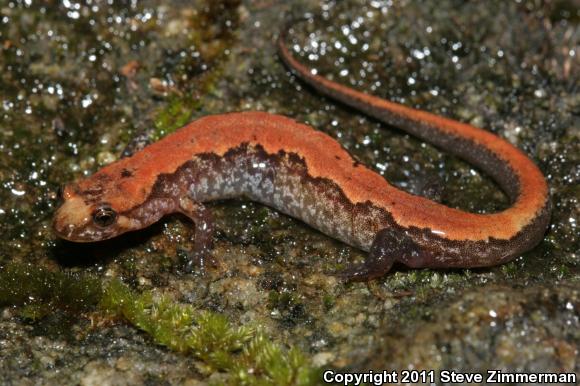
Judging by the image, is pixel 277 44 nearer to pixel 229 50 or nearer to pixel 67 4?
pixel 229 50

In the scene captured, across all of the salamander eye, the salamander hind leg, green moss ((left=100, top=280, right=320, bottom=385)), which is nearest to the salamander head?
the salamander eye

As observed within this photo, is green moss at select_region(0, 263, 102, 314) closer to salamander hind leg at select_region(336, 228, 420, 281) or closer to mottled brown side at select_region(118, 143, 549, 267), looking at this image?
mottled brown side at select_region(118, 143, 549, 267)

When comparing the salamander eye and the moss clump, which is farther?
the salamander eye

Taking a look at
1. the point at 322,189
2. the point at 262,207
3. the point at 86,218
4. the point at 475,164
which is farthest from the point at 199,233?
the point at 475,164

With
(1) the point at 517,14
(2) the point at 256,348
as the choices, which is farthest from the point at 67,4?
(1) the point at 517,14

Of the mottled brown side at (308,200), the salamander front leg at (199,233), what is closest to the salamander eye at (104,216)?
the mottled brown side at (308,200)

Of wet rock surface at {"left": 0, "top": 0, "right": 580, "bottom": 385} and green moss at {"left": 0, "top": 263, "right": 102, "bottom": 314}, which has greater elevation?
wet rock surface at {"left": 0, "top": 0, "right": 580, "bottom": 385}
